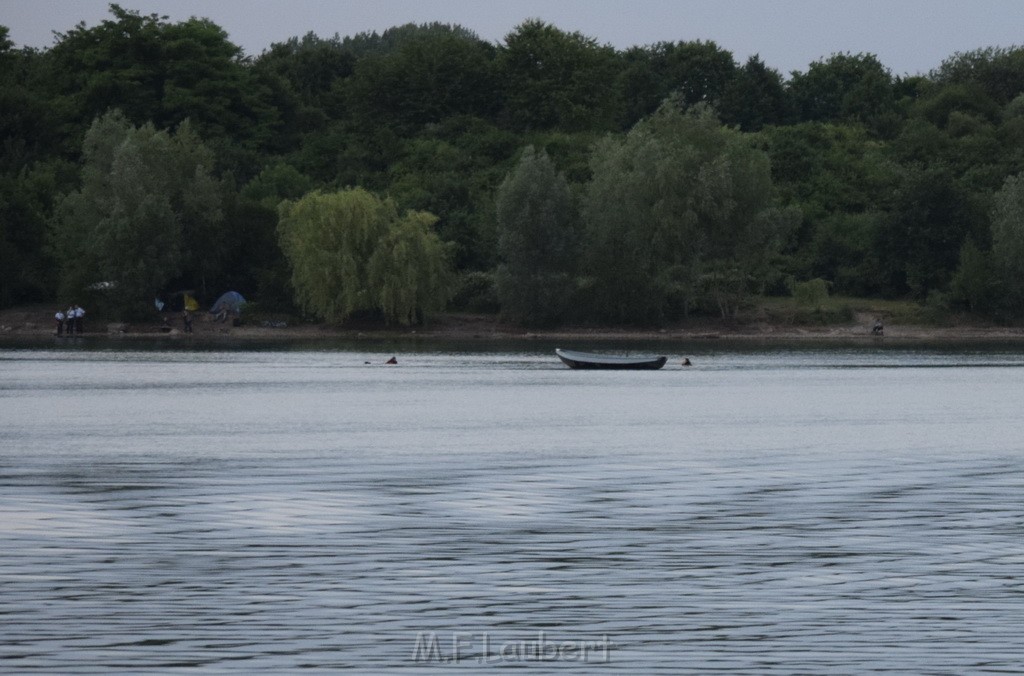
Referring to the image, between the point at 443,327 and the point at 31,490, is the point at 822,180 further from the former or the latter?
the point at 31,490

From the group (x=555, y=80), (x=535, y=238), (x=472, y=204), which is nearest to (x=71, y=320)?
(x=472, y=204)

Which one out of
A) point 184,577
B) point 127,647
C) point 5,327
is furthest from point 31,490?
point 5,327

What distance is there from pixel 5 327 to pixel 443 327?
103ft

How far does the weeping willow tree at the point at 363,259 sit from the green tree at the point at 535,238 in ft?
13.9

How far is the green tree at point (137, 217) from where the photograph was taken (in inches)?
4513

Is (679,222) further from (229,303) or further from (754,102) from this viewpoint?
(754,102)

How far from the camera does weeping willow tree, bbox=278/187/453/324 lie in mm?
112312

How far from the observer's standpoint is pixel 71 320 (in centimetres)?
12062

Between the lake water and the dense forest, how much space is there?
55.0 m

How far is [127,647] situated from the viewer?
17766 millimetres

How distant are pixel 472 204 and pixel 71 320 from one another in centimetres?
3035

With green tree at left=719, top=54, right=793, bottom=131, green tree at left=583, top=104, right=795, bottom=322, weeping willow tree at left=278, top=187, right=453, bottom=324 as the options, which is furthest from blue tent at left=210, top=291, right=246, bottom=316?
green tree at left=719, top=54, right=793, bottom=131

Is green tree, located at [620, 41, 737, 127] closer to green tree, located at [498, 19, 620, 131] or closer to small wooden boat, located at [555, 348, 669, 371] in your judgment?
green tree, located at [498, 19, 620, 131]

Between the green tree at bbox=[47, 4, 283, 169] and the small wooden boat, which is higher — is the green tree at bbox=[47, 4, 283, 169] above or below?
above
